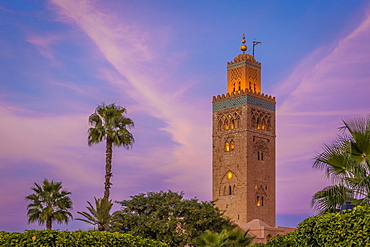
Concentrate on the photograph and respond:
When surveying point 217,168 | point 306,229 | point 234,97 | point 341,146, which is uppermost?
point 234,97

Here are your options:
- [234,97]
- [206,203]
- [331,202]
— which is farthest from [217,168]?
[331,202]

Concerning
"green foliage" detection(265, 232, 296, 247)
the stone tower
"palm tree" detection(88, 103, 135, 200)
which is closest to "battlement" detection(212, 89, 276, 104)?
the stone tower

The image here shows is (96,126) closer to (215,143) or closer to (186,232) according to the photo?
(186,232)

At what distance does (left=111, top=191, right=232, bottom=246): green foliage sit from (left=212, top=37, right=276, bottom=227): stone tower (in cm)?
1534

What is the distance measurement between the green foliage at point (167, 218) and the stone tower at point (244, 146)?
15.3 meters

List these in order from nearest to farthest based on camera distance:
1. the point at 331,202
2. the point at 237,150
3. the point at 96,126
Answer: the point at 331,202
the point at 96,126
the point at 237,150

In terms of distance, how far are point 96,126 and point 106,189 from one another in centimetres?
451

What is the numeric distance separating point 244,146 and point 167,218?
60.7 feet

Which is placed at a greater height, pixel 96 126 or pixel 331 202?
pixel 96 126

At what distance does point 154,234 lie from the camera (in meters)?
35.4

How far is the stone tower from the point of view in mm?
52781

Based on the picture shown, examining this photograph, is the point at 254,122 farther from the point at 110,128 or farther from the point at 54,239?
the point at 54,239

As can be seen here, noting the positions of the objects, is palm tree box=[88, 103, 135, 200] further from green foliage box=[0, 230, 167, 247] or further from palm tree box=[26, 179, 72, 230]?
green foliage box=[0, 230, 167, 247]

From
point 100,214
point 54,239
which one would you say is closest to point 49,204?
point 100,214
